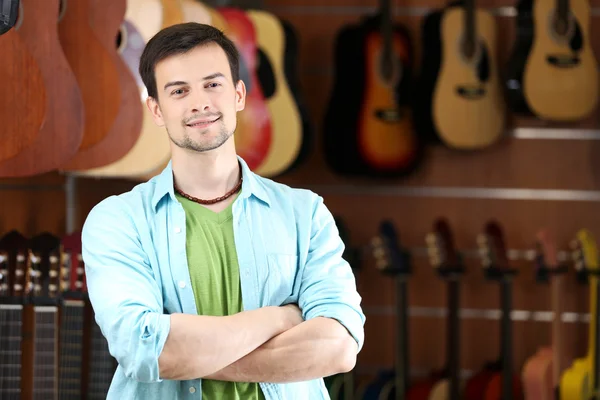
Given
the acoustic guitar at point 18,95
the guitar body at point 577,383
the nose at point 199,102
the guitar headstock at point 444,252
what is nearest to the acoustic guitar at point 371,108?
the guitar headstock at point 444,252

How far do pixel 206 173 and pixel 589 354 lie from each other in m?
2.55

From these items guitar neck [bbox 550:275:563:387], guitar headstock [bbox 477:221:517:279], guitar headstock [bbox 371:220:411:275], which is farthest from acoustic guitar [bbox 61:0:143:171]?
guitar neck [bbox 550:275:563:387]

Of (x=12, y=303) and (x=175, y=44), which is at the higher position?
(x=175, y=44)

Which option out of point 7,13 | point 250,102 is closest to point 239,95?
point 7,13

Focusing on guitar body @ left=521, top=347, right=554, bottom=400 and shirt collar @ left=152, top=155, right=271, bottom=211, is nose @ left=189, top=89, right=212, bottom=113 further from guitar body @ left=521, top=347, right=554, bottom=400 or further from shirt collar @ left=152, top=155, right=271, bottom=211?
guitar body @ left=521, top=347, right=554, bottom=400

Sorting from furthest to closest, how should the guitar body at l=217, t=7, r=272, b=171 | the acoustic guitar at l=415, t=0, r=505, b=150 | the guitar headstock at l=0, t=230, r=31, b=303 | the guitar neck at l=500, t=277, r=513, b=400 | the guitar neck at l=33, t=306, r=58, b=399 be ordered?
the acoustic guitar at l=415, t=0, r=505, b=150 → the guitar neck at l=500, t=277, r=513, b=400 → the guitar body at l=217, t=7, r=272, b=171 → the guitar neck at l=33, t=306, r=58, b=399 → the guitar headstock at l=0, t=230, r=31, b=303

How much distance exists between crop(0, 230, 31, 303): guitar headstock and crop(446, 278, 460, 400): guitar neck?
184cm

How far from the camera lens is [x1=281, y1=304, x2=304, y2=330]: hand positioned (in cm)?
148

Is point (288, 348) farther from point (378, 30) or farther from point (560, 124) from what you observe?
point (560, 124)

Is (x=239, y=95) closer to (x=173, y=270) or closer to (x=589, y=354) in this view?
(x=173, y=270)

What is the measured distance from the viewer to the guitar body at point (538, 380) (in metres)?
3.55

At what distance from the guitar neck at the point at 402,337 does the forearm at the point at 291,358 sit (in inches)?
85.6

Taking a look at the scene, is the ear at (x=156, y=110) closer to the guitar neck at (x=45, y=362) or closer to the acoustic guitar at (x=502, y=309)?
the guitar neck at (x=45, y=362)

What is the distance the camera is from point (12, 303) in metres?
2.26
